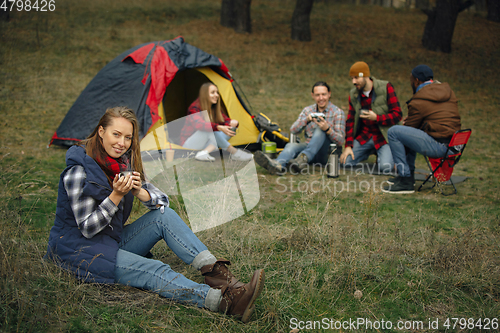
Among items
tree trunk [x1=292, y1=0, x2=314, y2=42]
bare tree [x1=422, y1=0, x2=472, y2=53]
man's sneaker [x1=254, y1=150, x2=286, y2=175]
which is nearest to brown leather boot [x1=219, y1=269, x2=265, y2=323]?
man's sneaker [x1=254, y1=150, x2=286, y2=175]

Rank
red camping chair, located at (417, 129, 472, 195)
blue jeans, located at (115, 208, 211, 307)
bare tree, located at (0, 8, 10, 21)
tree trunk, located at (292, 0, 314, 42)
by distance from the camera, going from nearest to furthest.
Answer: blue jeans, located at (115, 208, 211, 307) → red camping chair, located at (417, 129, 472, 195) → bare tree, located at (0, 8, 10, 21) → tree trunk, located at (292, 0, 314, 42)

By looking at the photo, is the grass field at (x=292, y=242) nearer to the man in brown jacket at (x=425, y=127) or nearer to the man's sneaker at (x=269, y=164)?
the man's sneaker at (x=269, y=164)

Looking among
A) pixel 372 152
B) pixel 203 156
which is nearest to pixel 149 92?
pixel 203 156

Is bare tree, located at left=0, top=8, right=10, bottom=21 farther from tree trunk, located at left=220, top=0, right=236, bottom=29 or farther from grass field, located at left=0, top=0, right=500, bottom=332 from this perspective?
tree trunk, located at left=220, top=0, right=236, bottom=29

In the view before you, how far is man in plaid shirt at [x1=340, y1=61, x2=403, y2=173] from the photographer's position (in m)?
5.46

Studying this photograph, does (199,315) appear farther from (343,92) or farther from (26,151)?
(343,92)

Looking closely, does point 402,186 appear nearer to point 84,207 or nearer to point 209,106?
point 209,106

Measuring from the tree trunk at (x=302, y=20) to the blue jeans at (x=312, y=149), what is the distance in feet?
32.6

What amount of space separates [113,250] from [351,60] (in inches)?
494

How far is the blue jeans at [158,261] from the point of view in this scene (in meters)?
2.35

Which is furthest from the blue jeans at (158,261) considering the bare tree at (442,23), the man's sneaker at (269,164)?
the bare tree at (442,23)

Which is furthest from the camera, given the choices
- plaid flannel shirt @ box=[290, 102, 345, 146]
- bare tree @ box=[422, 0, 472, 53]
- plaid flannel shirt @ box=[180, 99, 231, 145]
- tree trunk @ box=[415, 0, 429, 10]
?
tree trunk @ box=[415, 0, 429, 10]

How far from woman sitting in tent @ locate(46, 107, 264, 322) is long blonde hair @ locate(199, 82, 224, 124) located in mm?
3395

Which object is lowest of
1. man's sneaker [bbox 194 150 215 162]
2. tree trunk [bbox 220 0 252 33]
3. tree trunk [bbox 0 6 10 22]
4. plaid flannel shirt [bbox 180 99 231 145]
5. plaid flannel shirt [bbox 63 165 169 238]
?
man's sneaker [bbox 194 150 215 162]
